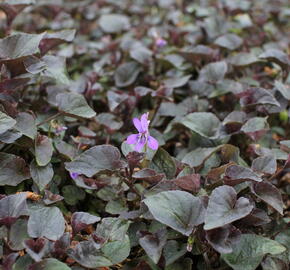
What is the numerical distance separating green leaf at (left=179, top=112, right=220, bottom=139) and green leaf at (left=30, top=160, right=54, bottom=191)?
0.59 metres

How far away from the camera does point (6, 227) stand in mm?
1340

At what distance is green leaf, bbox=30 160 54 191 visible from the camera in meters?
1.54

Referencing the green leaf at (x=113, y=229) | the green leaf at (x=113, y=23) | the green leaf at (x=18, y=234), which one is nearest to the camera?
the green leaf at (x=18, y=234)

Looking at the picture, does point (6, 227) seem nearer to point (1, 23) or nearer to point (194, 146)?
point (194, 146)

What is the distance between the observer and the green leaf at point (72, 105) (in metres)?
1.72

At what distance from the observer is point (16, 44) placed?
1766mm

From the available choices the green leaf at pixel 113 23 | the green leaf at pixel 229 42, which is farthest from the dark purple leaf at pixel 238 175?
the green leaf at pixel 113 23

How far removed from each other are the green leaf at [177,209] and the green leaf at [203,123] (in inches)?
22.0

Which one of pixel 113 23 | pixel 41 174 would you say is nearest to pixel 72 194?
pixel 41 174

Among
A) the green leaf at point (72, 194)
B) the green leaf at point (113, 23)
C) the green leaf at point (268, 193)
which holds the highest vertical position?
the green leaf at point (268, 193)

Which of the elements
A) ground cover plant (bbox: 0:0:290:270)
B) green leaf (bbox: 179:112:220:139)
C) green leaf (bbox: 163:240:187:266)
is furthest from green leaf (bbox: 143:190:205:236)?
green leaf (bbox: 179:112:220:139)

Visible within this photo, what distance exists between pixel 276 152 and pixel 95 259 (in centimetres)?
81

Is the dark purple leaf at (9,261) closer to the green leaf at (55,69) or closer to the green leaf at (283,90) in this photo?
the green leaf at (55,69)

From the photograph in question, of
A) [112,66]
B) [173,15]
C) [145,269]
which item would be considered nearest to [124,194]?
[145,269]
